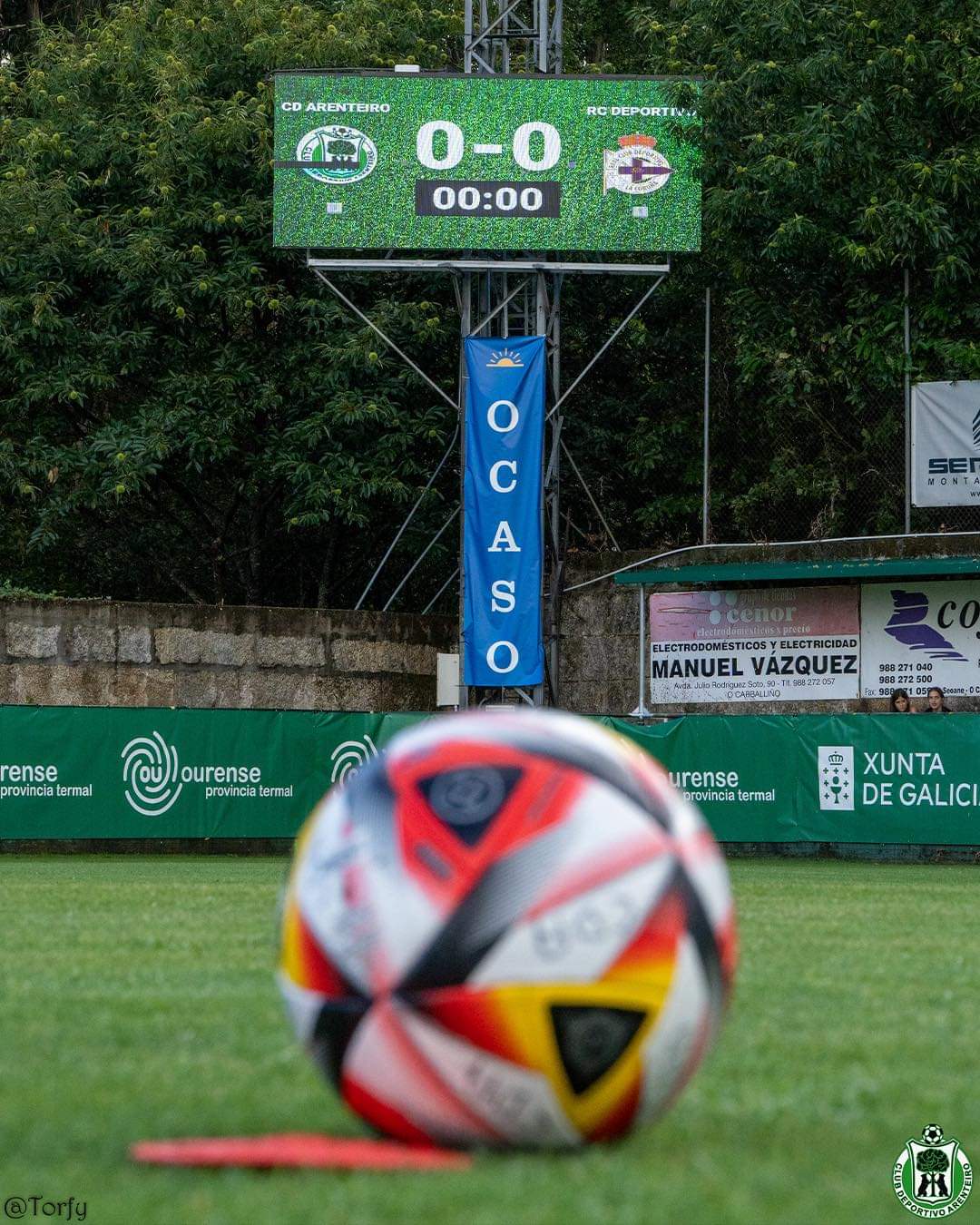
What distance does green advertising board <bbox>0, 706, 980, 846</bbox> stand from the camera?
22516mm

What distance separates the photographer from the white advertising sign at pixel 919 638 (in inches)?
1004

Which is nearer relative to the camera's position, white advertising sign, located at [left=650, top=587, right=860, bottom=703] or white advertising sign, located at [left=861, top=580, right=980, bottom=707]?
white advertising sign, located at [left=861, top=580, right=980, bottom=707]

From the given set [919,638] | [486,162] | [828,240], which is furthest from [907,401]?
[486,162]

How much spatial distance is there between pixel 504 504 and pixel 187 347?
21.4 feet

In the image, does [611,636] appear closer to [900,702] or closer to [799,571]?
[799,571]

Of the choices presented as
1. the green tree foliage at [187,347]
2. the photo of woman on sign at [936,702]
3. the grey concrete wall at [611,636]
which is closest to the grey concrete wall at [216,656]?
the grey concrete wall at [611,636]

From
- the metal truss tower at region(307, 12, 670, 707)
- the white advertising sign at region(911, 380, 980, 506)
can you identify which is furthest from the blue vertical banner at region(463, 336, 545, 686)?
the white advertising sign at region(911, 380, 980, 506)

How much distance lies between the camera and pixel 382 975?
463 centimetres

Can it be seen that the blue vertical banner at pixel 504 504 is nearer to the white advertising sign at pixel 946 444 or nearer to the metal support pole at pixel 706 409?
the metal support pole at pixel 706 409

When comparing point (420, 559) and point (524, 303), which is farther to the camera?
point (524, 303)

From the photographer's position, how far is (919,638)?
2580 centimetres

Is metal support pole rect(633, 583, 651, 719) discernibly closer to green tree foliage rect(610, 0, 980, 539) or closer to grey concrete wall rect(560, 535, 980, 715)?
grey concrete wall rect(560, 535, 980, 715)

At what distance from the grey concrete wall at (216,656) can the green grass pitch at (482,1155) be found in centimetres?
1359

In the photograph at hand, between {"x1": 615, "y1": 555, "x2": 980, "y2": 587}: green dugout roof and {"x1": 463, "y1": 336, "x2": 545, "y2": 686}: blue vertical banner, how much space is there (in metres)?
1.83
